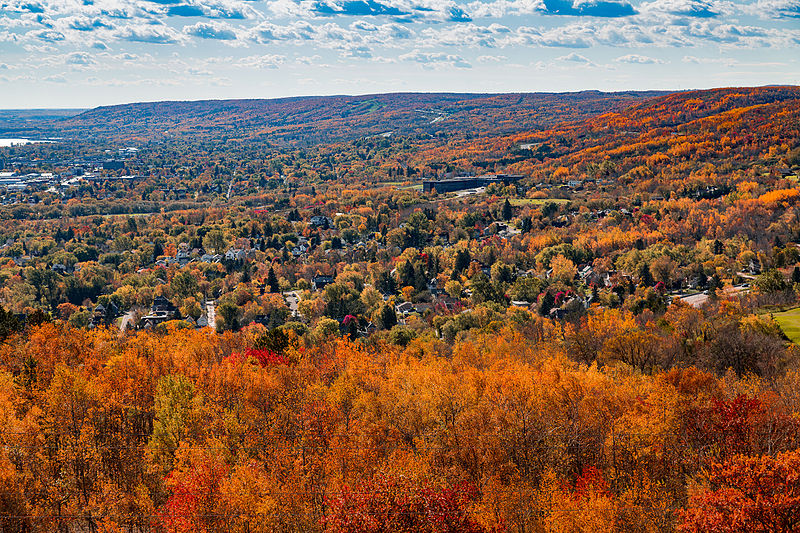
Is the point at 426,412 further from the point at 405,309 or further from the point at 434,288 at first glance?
the point at 434,288

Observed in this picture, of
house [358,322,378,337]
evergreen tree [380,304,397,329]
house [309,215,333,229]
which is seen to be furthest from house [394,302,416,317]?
house [309,215,333,229]

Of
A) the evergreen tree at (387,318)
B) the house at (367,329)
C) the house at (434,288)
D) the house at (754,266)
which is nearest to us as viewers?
the house at (367,329)

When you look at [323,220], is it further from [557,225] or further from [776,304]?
[776,304]

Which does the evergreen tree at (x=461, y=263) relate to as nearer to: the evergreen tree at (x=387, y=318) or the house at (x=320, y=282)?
the house at (x=320, y=282)

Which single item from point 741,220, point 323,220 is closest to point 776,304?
point 741,220

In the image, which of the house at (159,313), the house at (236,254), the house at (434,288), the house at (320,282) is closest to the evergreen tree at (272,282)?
the house at (320,282)

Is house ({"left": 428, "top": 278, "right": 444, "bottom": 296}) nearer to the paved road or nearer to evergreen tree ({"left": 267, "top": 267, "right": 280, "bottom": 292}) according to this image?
evergreen tree ({"left": 267, "top": 267, "right": 280, "bottom": 292})
